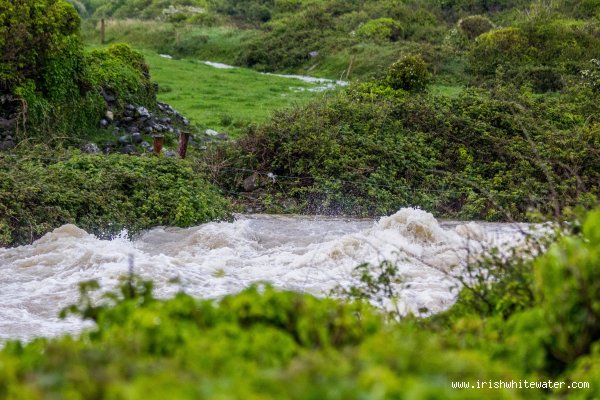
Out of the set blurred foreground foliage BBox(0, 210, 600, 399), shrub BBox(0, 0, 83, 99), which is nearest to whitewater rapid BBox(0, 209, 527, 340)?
blurred foreground foliage BBox(0, 210, 600, 399)

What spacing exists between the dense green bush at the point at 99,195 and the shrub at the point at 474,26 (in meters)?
20.6

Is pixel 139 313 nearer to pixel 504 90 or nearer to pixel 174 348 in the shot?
pixel 174 348

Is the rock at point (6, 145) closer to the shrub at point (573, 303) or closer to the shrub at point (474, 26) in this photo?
the shrub at point (573, 303)

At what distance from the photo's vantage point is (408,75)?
18359 mm

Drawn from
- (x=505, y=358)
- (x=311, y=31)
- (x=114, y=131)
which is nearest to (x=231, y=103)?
(x=114, y=131)

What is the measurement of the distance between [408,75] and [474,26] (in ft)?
46.5

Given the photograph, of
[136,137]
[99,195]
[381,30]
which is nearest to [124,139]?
[136,137]

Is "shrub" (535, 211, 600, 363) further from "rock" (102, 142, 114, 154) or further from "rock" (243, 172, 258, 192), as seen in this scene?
"rock" (102, 142, 114, 154)

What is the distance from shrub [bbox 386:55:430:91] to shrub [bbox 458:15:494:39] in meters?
13.3

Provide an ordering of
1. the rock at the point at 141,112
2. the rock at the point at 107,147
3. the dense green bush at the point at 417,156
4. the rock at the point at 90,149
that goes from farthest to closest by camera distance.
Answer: the rock at the point at 141,112, the rock at the point at 107,147, the rock at the point at 90,149, the dense green bush at the point at 417,156

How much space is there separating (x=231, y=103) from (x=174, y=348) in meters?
19.9

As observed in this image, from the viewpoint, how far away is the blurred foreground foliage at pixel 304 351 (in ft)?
7.46

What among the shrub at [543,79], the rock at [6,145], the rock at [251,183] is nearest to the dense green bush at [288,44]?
the shrub at [543,79]

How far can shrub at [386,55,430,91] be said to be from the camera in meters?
18.4
